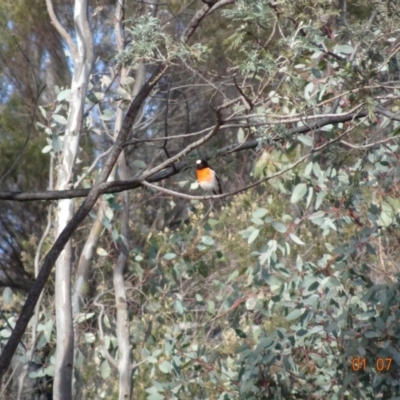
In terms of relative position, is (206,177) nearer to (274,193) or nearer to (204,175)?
(204,175)

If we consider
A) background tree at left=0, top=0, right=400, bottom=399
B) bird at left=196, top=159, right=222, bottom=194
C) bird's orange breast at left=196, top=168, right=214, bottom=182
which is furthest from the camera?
bird's orange breast at left=196, top=168, right=214, bottom=182

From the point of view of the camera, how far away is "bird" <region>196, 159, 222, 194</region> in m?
3.13

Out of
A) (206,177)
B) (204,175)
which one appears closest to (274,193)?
(206,177)

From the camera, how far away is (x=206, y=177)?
3844 mm

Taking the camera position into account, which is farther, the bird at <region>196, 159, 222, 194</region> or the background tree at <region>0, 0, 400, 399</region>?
the bird at <region>196, 159, 222, 194</region>

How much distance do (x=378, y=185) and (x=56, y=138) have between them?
145 centimetres

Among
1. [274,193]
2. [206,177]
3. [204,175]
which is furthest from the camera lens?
[274,193]

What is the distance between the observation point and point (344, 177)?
3.71 meters

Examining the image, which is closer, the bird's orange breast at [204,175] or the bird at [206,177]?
the bird at [206,177]

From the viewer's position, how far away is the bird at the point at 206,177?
3.13 m

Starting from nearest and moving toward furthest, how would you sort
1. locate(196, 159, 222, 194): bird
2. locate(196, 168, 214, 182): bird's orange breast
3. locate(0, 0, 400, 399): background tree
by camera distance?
locate(0, 0, 400, 399): background tree, locate(196, 159, 222, 194): bird, locate(196, 168, 214, 182): bird's orange breast

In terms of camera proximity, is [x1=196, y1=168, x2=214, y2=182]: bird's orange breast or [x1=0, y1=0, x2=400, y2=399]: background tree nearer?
[x1=0, y1=0, x2=400, y2=399]: background tree

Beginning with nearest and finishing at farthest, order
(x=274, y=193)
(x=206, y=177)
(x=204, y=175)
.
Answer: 1. (x=204, y=175)
2. (x=206, y=177)
3. (x=274, y=193)

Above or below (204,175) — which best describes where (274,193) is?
above
